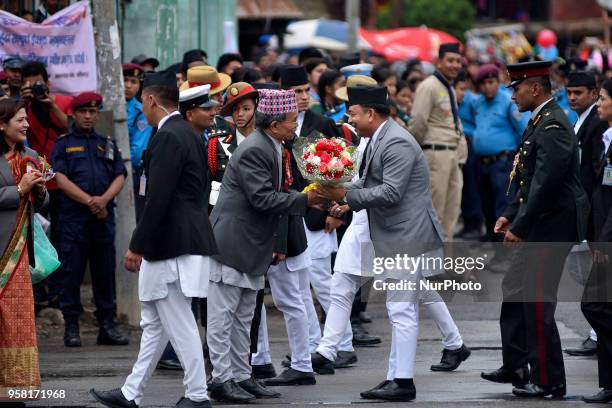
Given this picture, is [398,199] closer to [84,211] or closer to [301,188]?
[301,188]

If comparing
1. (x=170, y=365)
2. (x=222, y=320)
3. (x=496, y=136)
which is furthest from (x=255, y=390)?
(x=496, y=136)

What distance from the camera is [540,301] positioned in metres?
8.89

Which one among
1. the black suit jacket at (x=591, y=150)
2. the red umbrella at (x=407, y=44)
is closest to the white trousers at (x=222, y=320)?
the black suit jacket at (x=591, y=150)

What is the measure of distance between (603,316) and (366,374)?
6.73ft

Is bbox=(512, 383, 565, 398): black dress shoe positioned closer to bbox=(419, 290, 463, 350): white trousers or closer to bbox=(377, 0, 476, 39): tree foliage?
bbox=(419, 290, 463, 350): white trousers

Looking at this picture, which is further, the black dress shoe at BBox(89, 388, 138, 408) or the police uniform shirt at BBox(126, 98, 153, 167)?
the police uniform shirt at BBox(126, 98, 153, 167)

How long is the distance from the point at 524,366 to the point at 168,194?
2.79 metres

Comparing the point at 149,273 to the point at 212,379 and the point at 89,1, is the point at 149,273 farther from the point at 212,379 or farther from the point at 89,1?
the point at 89,1

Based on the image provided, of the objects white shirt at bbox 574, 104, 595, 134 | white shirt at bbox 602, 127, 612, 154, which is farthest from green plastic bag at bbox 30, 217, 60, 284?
white shirt at bbox 574, 104, 595, 134

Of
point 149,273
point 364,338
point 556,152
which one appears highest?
point 556,152

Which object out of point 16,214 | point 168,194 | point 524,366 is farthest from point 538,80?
point 16,214

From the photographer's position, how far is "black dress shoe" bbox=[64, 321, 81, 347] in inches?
445

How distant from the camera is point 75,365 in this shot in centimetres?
1044

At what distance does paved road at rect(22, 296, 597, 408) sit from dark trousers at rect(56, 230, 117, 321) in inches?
12.8
